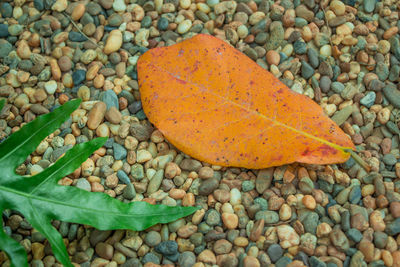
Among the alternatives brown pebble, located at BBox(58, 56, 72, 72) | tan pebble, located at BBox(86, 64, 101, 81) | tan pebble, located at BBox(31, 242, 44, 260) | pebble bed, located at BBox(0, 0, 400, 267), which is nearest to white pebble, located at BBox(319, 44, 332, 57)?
pebble bed, located at BBox(0, 0, 400, 267)

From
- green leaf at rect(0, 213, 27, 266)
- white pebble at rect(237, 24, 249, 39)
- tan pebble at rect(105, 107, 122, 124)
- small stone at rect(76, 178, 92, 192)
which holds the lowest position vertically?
small stone at rect(76, 178, 92, 192)

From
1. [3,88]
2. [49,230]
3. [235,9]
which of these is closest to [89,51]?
[3,88]

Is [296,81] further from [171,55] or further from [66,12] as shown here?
[66,12]

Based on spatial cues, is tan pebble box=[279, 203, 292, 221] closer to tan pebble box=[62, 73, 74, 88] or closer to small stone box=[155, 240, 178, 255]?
small stone box=[155, 240, 178, 255]

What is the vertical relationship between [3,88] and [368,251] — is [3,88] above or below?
above

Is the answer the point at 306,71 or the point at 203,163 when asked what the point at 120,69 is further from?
the point at 306,71

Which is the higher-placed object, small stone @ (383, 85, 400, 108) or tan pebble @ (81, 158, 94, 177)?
small stone @ (383, 85, 400, 108)
